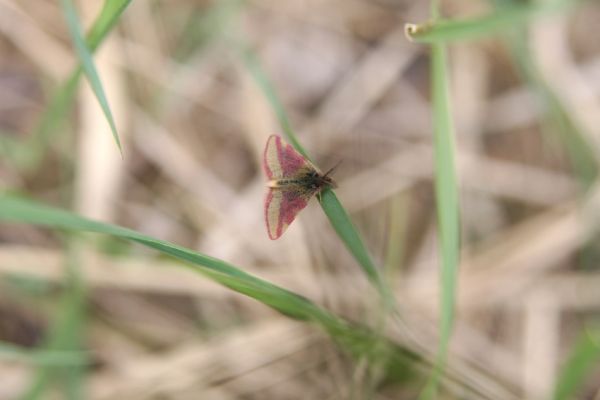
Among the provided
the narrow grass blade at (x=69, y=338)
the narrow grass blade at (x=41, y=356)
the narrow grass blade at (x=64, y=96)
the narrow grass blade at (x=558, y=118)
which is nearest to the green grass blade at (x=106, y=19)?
the narrow grass blade at (x=64, y=96)

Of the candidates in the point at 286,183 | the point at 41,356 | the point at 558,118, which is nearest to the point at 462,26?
the point at 286,183

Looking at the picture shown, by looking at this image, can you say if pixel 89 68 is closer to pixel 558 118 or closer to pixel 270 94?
pixel 270 94

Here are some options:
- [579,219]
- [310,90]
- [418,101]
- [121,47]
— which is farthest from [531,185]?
[121,47]

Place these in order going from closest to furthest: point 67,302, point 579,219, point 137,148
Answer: point 67,302 → point 579,219 → point 137,148

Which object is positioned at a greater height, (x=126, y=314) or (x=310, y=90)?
(x=310, y=90)

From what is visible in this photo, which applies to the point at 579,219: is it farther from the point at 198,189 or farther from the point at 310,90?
the point at 198,189

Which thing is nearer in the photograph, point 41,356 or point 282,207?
point 282,207

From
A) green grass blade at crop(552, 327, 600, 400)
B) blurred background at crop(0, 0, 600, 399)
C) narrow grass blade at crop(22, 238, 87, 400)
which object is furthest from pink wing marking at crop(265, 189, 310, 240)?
narrow grass blade at crop(22, 238, 87, 400)
